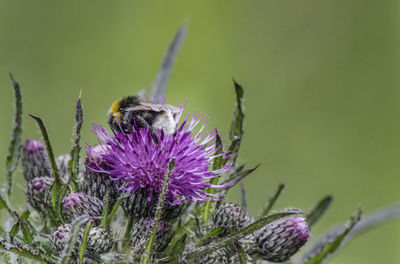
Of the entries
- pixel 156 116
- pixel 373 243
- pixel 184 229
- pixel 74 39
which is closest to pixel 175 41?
pixel 156 116

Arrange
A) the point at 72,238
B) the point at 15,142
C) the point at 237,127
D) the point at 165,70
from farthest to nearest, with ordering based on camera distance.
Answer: the point at 165,70
the point at 237,127
the point at 15,142
the point at 72,238

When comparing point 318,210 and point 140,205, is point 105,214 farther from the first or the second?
point 318,210

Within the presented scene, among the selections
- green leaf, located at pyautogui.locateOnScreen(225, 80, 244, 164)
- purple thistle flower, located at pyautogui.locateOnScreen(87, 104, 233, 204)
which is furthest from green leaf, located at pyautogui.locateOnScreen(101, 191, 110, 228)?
green leaf, located at pyautogui.locateOnScreen(225, 80, 244, 164)

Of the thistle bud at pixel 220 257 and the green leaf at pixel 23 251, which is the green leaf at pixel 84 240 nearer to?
the green leaf at pixel 23 251

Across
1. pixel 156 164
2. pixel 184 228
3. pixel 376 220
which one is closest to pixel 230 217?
pixel 184 228

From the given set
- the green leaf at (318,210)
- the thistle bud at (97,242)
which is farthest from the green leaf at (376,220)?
the thistle bud at (97,242)

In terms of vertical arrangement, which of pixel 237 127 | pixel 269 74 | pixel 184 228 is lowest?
pixel 184 228

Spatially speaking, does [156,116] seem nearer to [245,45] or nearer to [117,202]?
[117,202]
